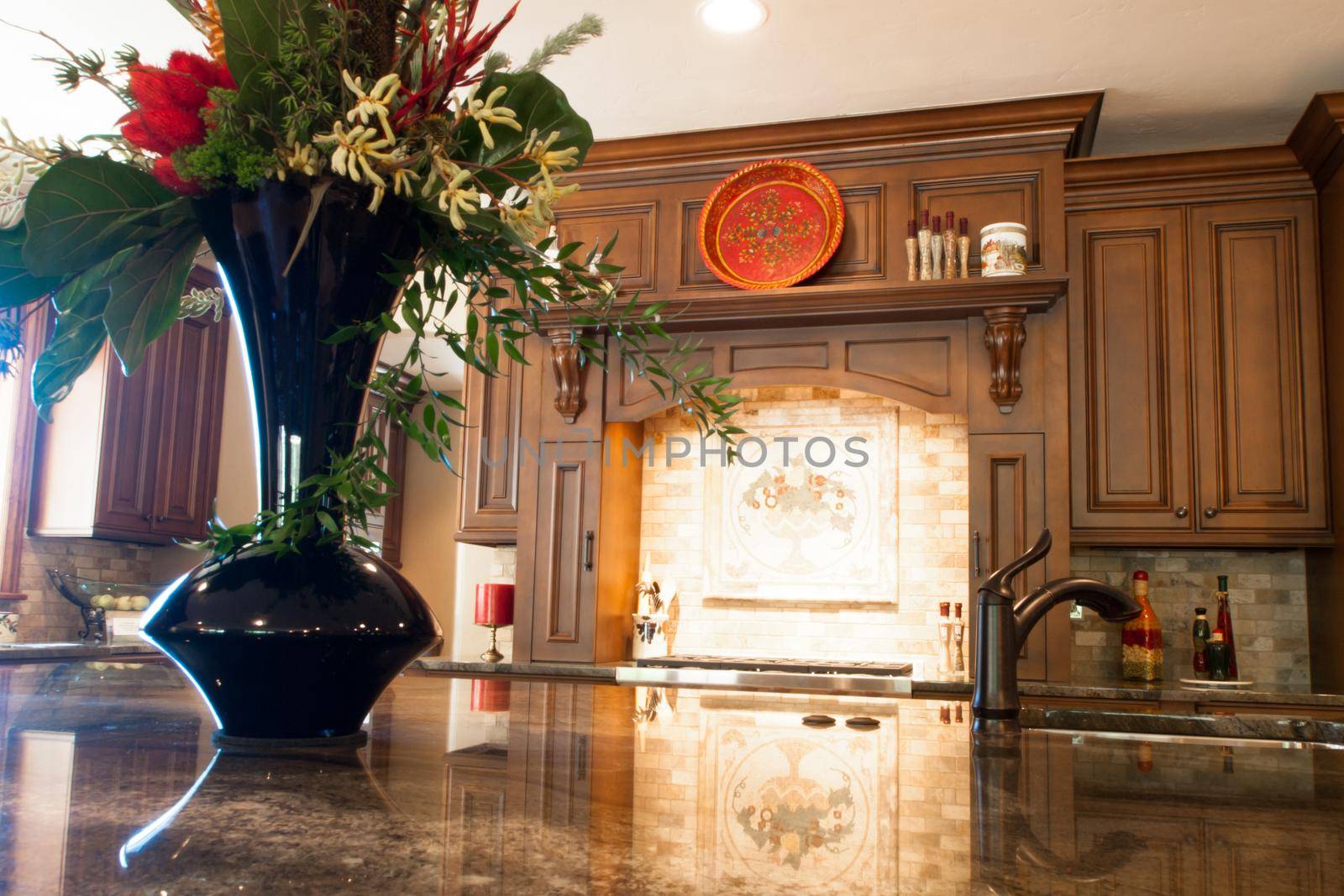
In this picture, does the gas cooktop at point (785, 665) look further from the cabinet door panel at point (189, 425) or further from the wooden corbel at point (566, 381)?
the cabinet door panel at point (189, 425)

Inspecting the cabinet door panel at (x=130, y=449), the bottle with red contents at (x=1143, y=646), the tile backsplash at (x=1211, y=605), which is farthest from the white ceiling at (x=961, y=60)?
the cabinet door panel at (x=130, y=449)

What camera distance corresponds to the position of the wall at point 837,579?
157 inches

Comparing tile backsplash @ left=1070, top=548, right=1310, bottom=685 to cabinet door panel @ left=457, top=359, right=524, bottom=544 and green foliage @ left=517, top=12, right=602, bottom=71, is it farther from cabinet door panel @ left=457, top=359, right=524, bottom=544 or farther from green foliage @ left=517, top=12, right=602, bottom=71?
green foliage @ left=517, top=12, right=602, bottom=71

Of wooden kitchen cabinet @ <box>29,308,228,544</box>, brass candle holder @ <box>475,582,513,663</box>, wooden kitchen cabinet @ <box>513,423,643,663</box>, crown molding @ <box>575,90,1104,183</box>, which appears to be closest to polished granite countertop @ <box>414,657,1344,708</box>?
wooden kitchen cabinet @ <box>513,423,643,663</box>

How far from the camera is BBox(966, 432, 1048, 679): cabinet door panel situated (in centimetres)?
361

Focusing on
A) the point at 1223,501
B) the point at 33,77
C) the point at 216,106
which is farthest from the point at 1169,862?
the point at 33,77

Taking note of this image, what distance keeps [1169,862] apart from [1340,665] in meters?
3.60

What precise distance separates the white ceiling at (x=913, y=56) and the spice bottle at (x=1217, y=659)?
5.95 ft

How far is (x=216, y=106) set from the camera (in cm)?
77

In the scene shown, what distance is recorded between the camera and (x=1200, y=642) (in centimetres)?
378

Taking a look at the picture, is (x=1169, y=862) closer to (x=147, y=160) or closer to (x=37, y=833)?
(x=37, y=833)

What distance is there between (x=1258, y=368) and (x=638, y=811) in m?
3.73

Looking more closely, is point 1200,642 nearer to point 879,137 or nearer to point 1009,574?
point 879,137

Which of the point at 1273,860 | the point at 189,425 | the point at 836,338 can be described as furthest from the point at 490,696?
the point at 189,425
